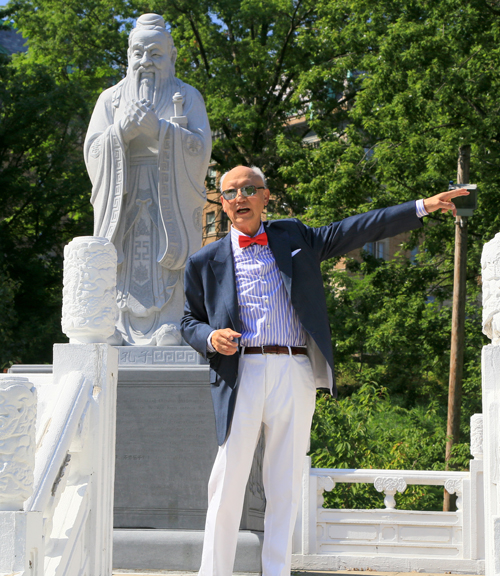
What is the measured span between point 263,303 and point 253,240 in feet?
1.03

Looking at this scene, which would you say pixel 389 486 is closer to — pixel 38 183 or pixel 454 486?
pixel 454 486

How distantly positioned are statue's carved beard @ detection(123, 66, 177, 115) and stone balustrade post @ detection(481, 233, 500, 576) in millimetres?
3893

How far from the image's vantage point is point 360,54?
53.3ft

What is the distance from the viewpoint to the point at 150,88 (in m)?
6.81

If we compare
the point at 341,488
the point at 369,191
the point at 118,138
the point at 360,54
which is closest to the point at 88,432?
the point at 118,138

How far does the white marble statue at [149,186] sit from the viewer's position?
254 inches

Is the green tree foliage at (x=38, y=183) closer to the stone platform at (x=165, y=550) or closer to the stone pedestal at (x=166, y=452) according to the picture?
the stone pedestal at (x=166, y=452)

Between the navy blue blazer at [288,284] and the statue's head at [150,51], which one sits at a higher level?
the statue's head at [150,51]

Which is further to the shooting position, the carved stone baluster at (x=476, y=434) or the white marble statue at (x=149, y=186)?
the white marble statue at (x=149, y=186)

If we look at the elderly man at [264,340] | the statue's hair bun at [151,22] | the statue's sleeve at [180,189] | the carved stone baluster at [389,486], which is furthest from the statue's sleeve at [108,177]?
the elderly man at [264,340]

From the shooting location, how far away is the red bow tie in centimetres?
370

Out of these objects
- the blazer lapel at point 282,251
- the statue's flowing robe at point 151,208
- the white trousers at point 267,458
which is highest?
the statue's flowing robe at point 151,208

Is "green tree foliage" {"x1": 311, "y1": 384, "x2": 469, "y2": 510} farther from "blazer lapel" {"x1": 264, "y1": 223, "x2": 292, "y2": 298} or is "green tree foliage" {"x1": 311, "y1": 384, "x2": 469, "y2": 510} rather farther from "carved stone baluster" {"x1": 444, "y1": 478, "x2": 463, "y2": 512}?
"blazer lapel" {"x1": 264, "y1": 223, "x2": 292, "y2": 298}

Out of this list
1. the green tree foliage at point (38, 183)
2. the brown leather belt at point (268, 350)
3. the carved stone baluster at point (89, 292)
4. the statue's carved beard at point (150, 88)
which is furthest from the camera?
the green tree foliage at point (38, 183)
